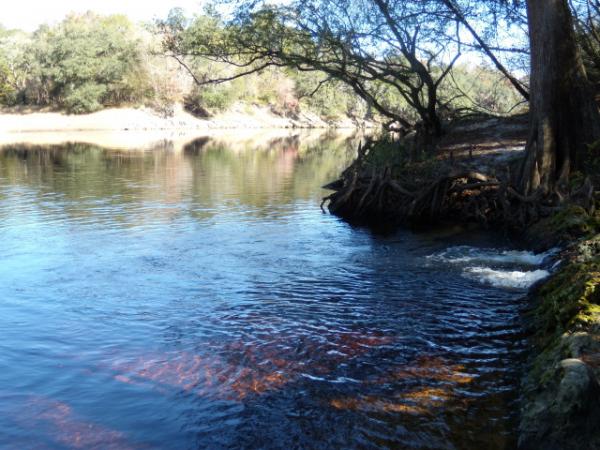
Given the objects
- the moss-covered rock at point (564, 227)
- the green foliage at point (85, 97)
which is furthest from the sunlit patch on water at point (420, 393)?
the green foliage at point (85, 97)

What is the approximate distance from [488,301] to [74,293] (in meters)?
7.56

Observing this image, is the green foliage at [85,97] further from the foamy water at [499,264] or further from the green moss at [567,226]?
the green moss at [567,226]

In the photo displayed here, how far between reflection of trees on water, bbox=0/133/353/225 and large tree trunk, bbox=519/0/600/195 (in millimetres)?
9257

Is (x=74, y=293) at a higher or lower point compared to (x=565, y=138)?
lower

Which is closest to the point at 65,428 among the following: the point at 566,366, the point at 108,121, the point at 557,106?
the point at 566,366

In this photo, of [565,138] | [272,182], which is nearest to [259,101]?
[272,182]

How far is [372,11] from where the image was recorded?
20703 mm

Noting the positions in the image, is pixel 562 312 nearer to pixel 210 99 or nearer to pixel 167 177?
pixel 167 177

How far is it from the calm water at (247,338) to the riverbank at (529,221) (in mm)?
507

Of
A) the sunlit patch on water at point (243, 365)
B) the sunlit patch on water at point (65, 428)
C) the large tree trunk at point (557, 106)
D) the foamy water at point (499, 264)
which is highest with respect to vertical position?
the large tree trunk at point (557, 106)

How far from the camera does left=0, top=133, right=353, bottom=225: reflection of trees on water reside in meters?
22.5

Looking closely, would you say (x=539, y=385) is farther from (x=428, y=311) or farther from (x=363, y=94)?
(x=363, y=94)

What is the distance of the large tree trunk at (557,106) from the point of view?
15.3 m

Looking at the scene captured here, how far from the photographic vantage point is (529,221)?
1544 centimetres
